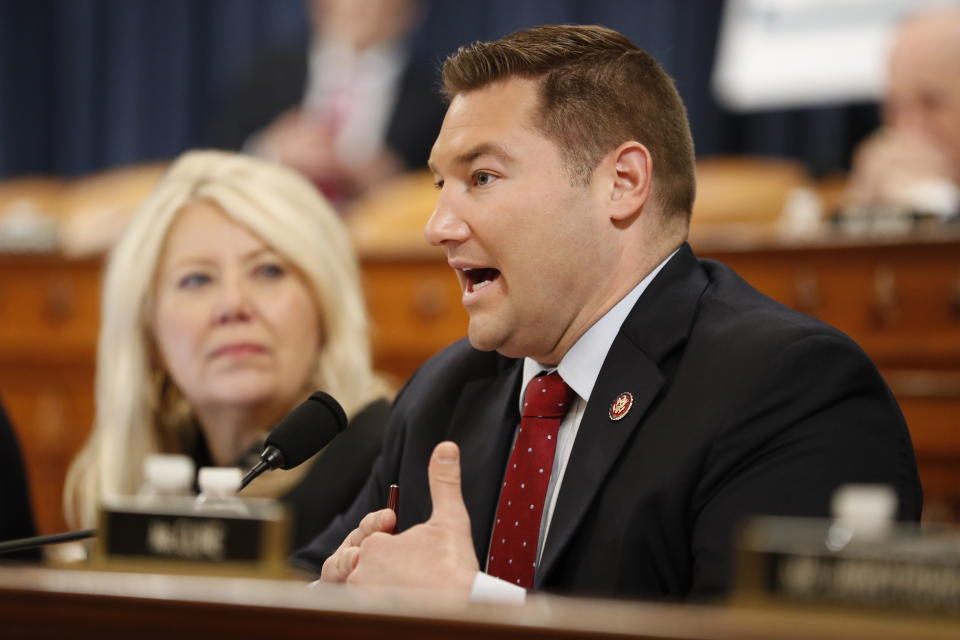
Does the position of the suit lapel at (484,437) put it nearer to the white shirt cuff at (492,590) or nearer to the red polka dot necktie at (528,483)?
the red polka dot necktie at (528,483)

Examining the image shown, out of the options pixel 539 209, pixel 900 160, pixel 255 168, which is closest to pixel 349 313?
pixel 255 168

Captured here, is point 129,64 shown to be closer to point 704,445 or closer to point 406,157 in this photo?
point 406,157

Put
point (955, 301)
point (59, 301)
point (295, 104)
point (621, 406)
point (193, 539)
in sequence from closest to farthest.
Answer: point (193, 539) → point (621, 406) → point (955, 301) → point (59, 301) → point (295, 104)

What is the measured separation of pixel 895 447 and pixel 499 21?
18.0 ft

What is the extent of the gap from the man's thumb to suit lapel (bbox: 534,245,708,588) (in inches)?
7.7

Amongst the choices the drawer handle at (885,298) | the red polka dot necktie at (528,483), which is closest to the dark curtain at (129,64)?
the drawer handle at (885,298)

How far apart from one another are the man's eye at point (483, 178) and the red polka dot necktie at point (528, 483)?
30 cm

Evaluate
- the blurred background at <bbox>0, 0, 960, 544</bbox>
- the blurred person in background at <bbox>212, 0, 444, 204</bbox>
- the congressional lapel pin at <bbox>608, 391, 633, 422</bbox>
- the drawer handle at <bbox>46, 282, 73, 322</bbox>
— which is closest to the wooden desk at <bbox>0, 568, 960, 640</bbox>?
the congressional lapel pin at <bbox>608, 391, 633, 422</bbox>

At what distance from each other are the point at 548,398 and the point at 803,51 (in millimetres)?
4411

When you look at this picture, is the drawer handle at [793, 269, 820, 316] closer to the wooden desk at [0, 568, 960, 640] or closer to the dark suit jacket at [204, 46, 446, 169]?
the dark suit jacket at [204, 46, 446, 169]

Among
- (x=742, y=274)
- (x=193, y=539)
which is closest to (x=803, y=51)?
(x=742, y=274)

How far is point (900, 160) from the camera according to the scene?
4.32 meters

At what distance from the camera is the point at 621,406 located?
68.2 inches

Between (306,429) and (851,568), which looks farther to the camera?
(306,429)
